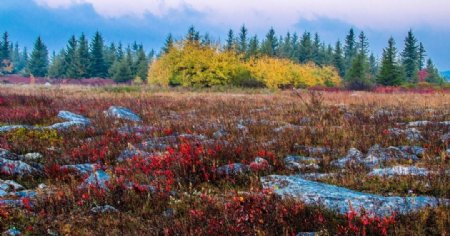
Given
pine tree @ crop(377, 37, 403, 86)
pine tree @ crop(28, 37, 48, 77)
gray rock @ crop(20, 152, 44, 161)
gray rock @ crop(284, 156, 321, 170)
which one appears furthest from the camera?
pine tree @ crop(28, 37, 48, 77)

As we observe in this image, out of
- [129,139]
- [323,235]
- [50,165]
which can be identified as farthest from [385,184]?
[129,139]

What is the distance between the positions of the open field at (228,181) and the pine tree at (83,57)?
69619 millimetres

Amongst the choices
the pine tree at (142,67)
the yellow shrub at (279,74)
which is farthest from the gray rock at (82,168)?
the pine tree at (142,67)

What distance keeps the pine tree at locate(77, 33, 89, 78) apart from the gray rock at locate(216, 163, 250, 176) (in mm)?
75761

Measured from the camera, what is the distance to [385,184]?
5.42 meters

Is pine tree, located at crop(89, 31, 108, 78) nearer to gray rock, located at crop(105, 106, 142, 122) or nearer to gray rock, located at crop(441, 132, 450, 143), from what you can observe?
gray rock, located at crop(105, 106, 142, 122)

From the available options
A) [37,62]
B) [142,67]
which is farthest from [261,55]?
[37,62]

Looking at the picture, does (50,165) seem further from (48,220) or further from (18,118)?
(18,118)

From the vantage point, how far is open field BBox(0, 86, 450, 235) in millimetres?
4113

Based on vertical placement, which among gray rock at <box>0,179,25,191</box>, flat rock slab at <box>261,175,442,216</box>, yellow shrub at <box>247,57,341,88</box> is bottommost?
gray rock at <box>0,179,25,191</box>

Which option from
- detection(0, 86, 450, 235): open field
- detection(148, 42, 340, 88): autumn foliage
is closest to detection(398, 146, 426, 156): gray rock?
detection(0, 86, 450, 235): open field

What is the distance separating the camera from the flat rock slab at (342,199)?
4281 mm

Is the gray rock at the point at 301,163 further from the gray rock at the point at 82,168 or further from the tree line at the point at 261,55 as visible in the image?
the tree line at the point at 261,55

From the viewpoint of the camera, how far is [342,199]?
4.68 metres
